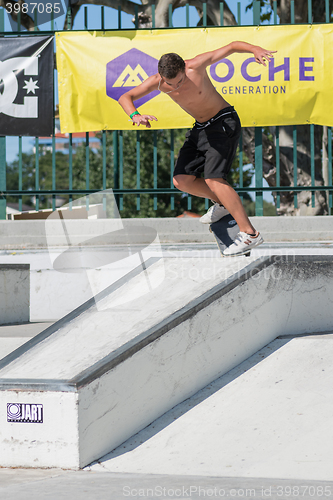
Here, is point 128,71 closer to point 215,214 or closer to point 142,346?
point 215,214

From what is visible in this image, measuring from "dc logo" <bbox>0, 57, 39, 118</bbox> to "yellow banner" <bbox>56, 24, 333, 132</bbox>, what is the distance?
0.36 meters

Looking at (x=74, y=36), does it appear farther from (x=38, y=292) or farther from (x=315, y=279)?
(x=315, y=279)

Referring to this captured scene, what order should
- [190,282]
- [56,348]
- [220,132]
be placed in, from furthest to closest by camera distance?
[220,132] → [190,282] → [56,348]

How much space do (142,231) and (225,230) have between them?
2.25 m

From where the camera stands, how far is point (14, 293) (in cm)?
447

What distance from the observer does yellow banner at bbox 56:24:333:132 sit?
598cm

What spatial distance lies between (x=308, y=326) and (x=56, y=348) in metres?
1.75

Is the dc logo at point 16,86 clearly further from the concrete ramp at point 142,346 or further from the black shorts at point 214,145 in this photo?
the concrete ramp at point 142,346

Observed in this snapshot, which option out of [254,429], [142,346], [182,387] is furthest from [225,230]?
[254,429]

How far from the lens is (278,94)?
19.9ft

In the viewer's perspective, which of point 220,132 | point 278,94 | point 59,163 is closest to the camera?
point 220,132

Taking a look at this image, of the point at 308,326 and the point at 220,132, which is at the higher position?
the point at 220,132

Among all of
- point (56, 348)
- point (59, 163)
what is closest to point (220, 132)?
point (56, 348)

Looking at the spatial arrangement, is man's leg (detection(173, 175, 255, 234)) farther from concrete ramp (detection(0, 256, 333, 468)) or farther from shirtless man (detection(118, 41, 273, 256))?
concrete ramp (detection(0, 256, 333, 468))
